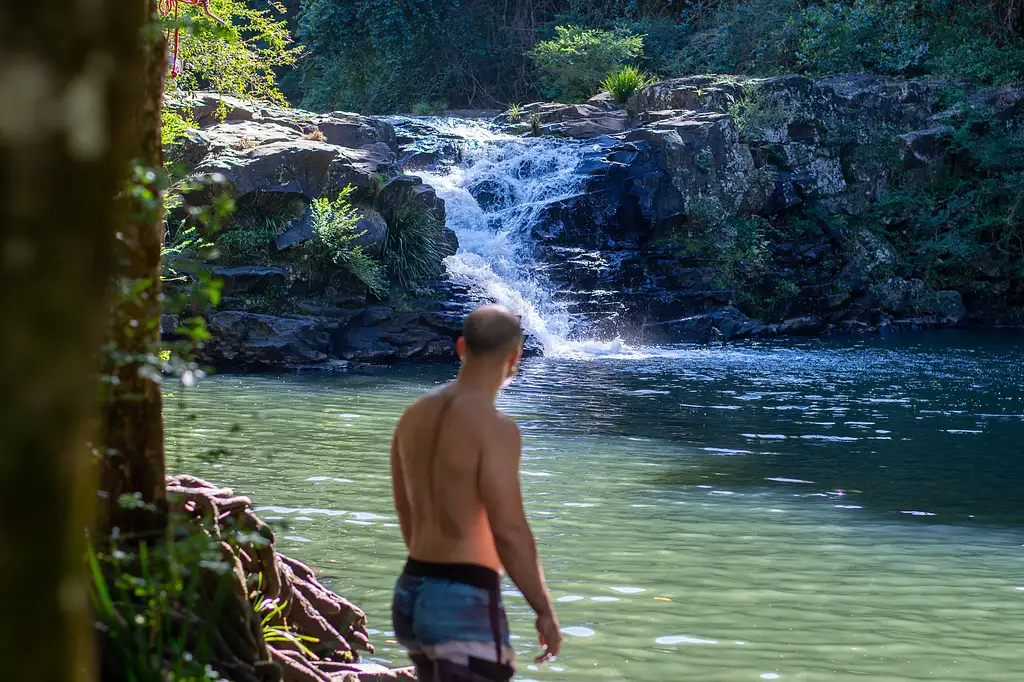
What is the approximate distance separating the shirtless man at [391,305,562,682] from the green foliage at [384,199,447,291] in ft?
53.6

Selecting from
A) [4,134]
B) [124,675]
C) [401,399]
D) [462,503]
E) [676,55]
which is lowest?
[401,399]

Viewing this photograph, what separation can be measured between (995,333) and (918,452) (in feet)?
48.9

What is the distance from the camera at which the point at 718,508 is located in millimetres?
8828

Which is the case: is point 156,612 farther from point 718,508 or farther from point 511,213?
point 511,213

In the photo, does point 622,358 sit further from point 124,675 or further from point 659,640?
point 124,675

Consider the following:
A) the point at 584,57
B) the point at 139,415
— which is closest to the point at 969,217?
the point at 584,57

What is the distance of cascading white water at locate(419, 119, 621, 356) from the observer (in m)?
21.4

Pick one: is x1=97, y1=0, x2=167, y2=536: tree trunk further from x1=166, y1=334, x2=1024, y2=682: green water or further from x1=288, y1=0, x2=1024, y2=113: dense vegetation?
x1=288, y1=0, x2=1024, y2=113: dense vegetation

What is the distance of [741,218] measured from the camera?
25516 millimetres

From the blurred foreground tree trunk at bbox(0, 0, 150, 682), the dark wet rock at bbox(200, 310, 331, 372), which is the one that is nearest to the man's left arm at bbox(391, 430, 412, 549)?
the blurred foreground tree trunk at bbox(0, 0, 150, 682)

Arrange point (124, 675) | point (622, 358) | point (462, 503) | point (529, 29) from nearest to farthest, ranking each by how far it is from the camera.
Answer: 1. point (124, 675)
2. point (462, 503)
3. point (622, 358)
4. point (529, 29)

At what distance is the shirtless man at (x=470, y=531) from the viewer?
3443 mm

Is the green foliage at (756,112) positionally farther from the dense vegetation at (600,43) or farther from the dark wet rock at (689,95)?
the dense vegetation at (600,43)

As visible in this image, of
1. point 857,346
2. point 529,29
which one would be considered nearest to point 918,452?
point 857,346
